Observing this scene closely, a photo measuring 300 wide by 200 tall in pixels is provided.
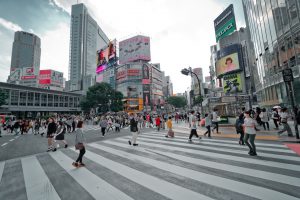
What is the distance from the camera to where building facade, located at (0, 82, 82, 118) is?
163ft

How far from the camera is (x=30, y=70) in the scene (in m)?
74.6

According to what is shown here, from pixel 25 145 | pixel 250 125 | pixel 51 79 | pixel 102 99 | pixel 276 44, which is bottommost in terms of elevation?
pixel 25 145

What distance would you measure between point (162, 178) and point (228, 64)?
35104mm

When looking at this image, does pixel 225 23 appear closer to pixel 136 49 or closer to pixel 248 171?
pixel 248 171

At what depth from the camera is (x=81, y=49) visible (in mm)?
133125

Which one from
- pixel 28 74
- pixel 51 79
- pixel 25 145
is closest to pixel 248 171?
pixel 25 145

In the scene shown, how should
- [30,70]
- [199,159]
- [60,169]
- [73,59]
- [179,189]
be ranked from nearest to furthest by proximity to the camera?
[179,189] → [60,169] → [199,159] → [30,70] → [73,59]

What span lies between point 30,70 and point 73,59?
6469 cm

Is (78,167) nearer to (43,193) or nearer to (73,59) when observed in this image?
(43,193)

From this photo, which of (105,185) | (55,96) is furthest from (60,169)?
(55,96)

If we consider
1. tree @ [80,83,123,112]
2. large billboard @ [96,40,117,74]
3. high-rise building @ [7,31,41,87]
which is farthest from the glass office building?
high-rise building @ [7,31,41,87]

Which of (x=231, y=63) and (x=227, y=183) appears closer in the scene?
(x=227, y=183)

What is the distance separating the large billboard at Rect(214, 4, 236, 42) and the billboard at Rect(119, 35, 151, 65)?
39084 millimetres

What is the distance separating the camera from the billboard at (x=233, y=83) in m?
32.8
